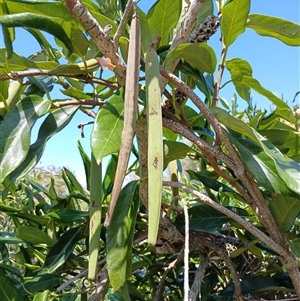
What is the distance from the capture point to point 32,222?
0.75 m

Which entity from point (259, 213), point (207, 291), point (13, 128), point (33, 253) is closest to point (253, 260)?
point (207, 291)

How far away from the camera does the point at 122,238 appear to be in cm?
50

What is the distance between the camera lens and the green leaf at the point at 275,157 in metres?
0.46

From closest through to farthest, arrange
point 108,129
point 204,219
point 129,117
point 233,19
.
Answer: point 129,117, point 108,129, point 233,19, point 204,219

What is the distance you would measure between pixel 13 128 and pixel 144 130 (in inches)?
5.8

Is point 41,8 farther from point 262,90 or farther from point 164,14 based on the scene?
point 262,90

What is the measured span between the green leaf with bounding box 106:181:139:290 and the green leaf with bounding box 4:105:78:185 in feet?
0.37

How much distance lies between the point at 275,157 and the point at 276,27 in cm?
23

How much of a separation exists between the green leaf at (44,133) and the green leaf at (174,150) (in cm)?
15

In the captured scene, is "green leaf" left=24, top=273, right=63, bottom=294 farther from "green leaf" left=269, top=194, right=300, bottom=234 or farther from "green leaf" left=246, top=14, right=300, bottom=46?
"green leaf" left=246, top=14, right=300, bottom=46

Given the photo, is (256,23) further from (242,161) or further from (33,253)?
(33,253)

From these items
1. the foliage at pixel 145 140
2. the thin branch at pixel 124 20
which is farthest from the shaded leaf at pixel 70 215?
the thin branch at pixel 124 20

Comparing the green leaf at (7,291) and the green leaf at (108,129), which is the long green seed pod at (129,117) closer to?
the green leaf at (108,129)

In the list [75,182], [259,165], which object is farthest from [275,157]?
[75,182]
